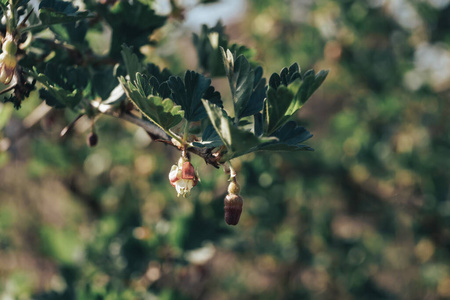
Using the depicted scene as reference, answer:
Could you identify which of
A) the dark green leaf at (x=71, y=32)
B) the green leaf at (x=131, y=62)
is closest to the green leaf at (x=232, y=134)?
the green leaf at (x=131, y=62)

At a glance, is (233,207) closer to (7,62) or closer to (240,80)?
(240,80)

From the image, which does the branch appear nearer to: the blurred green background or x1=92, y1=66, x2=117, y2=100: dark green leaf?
x1=92, y1=66, x2=117, y2=100: dark green leaf

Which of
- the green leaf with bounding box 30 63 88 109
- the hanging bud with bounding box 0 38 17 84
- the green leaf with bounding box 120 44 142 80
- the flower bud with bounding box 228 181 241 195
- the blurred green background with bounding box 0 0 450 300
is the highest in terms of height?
the hanging bud with bounding box 0 38 17 84

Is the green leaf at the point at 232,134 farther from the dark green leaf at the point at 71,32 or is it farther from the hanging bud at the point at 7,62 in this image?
the dark green leaf at the point at 71,32

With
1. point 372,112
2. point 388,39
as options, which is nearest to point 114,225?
Answer: point 372,112

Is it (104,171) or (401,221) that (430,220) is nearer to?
(401,221)

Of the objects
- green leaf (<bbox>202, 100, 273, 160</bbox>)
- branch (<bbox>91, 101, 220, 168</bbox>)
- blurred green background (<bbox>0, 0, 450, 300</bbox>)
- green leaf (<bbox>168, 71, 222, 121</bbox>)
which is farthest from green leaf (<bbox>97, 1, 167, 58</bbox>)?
blurred green background (<bbox>0, 0, 450, 300</bbox>)

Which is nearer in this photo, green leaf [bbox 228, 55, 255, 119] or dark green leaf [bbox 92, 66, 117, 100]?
green leaf [bbox 228, 55, 255, 119]
